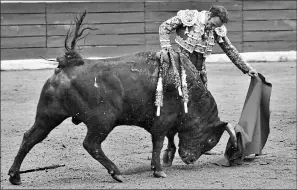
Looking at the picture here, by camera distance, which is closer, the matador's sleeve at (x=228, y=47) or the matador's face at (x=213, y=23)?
the matador's face at (x=213, y=23)

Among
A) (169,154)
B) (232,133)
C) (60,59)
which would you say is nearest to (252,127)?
(232,133)

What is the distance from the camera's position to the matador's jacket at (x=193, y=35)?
662 cm

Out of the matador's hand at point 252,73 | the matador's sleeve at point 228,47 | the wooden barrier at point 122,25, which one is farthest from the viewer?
the wooden barrier at point 122,25

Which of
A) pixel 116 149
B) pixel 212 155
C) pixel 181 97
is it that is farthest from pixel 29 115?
pixel 181 97

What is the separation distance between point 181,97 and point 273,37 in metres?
7.49

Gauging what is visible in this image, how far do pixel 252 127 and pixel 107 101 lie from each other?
1.44 meters

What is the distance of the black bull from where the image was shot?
5.99 m

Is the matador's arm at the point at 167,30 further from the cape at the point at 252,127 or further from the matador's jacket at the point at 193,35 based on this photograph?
the cape at the point at 252,127

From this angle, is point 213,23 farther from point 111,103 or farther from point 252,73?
point 111,103

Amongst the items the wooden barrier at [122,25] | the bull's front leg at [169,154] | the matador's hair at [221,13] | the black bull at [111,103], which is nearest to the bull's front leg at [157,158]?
the black bull at [111,103]

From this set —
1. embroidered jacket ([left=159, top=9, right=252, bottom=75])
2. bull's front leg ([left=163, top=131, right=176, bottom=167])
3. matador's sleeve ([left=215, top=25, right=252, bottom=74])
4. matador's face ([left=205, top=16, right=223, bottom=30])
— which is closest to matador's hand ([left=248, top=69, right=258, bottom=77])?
matador's sleeve ([left=215, top=25, right=252, bottom=74])

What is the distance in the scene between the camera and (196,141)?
658cm

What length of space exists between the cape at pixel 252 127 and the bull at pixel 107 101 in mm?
443

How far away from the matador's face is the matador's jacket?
0.14 feet
